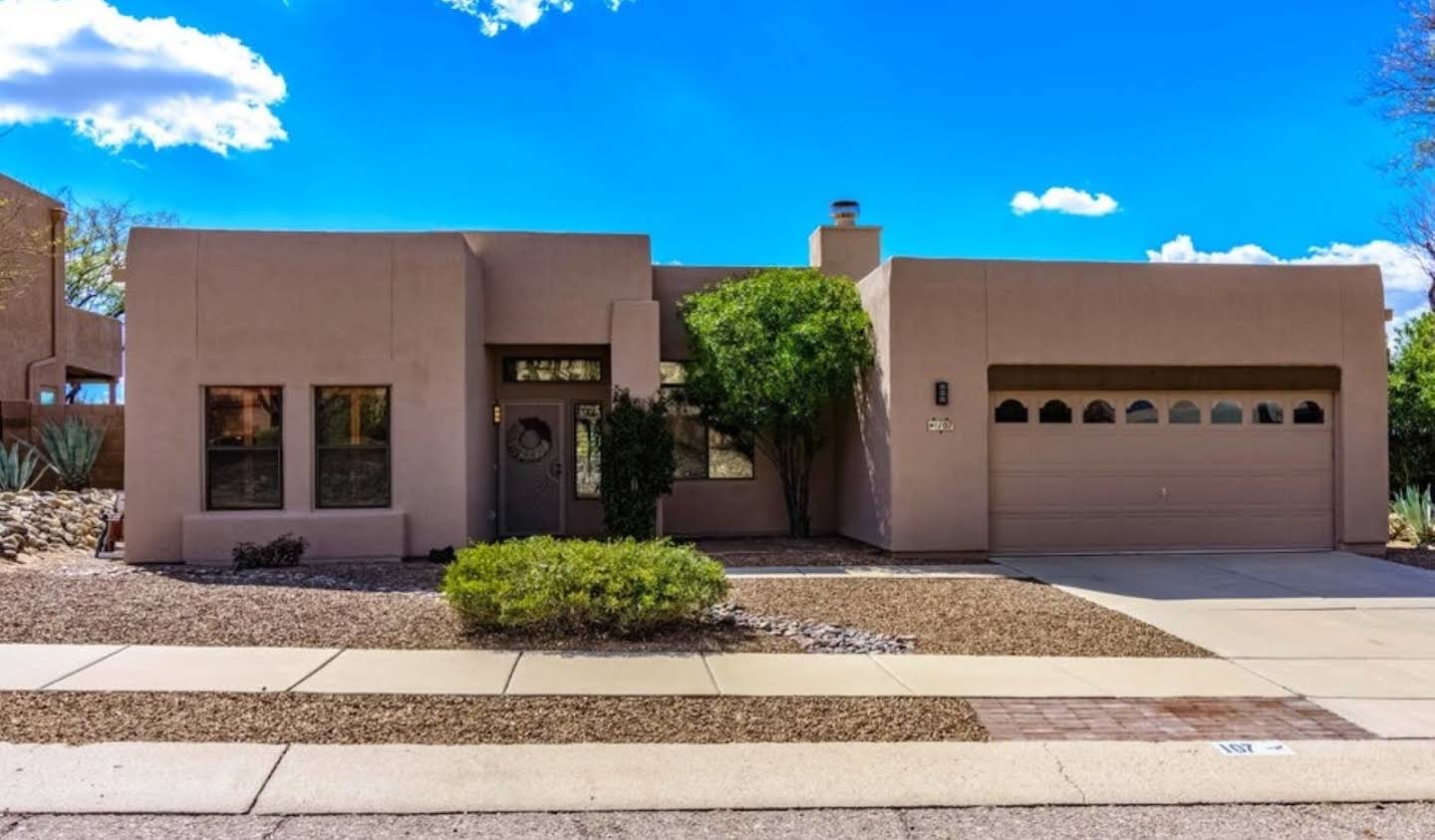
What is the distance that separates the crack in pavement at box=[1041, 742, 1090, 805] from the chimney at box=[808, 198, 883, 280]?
1194 centimetres

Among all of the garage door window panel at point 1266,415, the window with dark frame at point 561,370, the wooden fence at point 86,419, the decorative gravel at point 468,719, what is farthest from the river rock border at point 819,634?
the wooden fence at point 86,419

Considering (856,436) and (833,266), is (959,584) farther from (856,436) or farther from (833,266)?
(833,266)

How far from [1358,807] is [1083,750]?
133cm

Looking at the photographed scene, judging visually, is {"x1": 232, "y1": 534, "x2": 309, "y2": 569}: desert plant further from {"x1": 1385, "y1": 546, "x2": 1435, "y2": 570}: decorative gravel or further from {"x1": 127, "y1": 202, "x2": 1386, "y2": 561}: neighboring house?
{"x1": 1385, "y1": 546, "x2": 1435, "y2": 570}: decorative gravel

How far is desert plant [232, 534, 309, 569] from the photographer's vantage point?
1240 cm

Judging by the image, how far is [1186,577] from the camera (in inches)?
477

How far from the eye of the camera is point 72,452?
1873 centimetres

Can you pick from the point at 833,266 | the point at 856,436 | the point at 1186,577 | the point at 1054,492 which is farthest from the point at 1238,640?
the point at 833,266

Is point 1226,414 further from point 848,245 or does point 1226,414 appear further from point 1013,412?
point 848,245

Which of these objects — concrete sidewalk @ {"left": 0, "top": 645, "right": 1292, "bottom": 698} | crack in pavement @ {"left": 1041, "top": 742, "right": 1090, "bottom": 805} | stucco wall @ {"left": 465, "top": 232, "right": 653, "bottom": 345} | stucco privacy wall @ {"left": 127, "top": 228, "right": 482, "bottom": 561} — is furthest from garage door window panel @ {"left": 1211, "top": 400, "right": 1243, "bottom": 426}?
stucco privacy wall @ {"left": 127, "top": 228, "right": 482, "bottom": 561}

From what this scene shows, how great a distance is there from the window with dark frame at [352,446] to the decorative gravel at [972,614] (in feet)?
16.8

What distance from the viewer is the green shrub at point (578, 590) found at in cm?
821

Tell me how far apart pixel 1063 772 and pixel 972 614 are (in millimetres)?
4241

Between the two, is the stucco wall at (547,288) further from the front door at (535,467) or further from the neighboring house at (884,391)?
the front door at (535,467)
